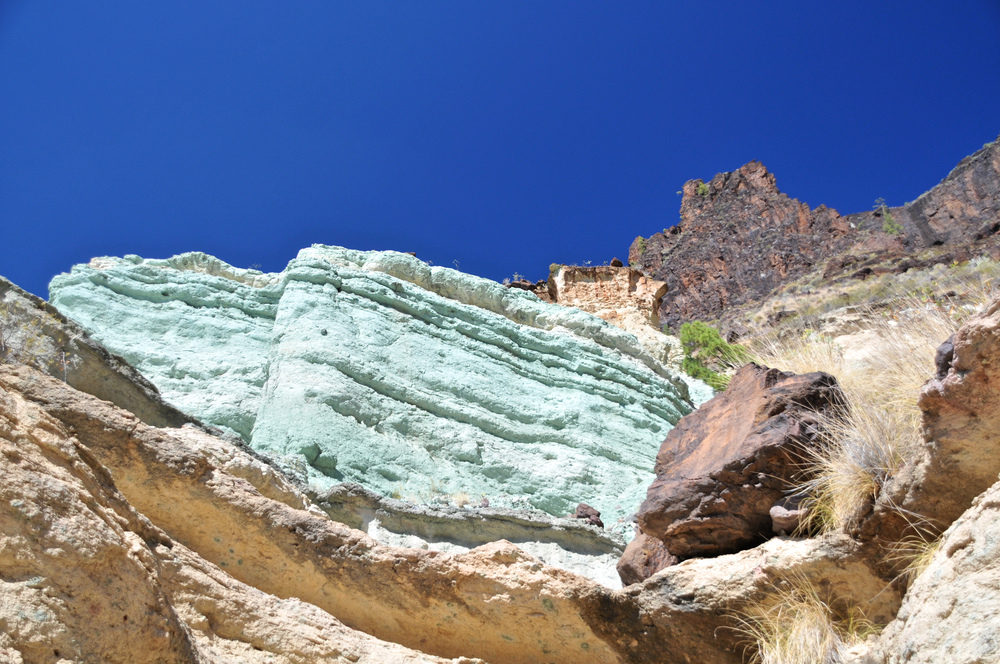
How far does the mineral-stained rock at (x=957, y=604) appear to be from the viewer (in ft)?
8.70

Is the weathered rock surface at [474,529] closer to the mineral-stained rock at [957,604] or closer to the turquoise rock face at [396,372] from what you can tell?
the turquoise rock face at [396,372]

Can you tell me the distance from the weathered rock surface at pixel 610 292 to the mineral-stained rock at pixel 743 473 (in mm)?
17102

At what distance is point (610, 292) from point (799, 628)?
2155 centimetres

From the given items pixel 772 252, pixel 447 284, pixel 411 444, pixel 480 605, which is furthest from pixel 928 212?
pixel 480 605

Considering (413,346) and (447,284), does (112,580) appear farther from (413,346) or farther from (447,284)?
(447,284)

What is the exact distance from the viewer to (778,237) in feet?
224

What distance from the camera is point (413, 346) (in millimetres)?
10812

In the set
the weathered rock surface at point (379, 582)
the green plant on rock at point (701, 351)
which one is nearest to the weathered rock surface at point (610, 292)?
the green plant on rock at point (701, 351)

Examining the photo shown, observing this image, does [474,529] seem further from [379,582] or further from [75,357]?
[75,357]

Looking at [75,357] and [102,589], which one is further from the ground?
[75,357]

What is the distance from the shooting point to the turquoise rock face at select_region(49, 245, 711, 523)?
869 centimetres

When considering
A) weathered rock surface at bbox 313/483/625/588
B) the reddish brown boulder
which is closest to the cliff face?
the reddish brown boulder

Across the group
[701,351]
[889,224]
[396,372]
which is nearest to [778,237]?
[889,224]

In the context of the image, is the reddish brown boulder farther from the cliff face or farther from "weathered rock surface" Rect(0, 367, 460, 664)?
the cliff face
